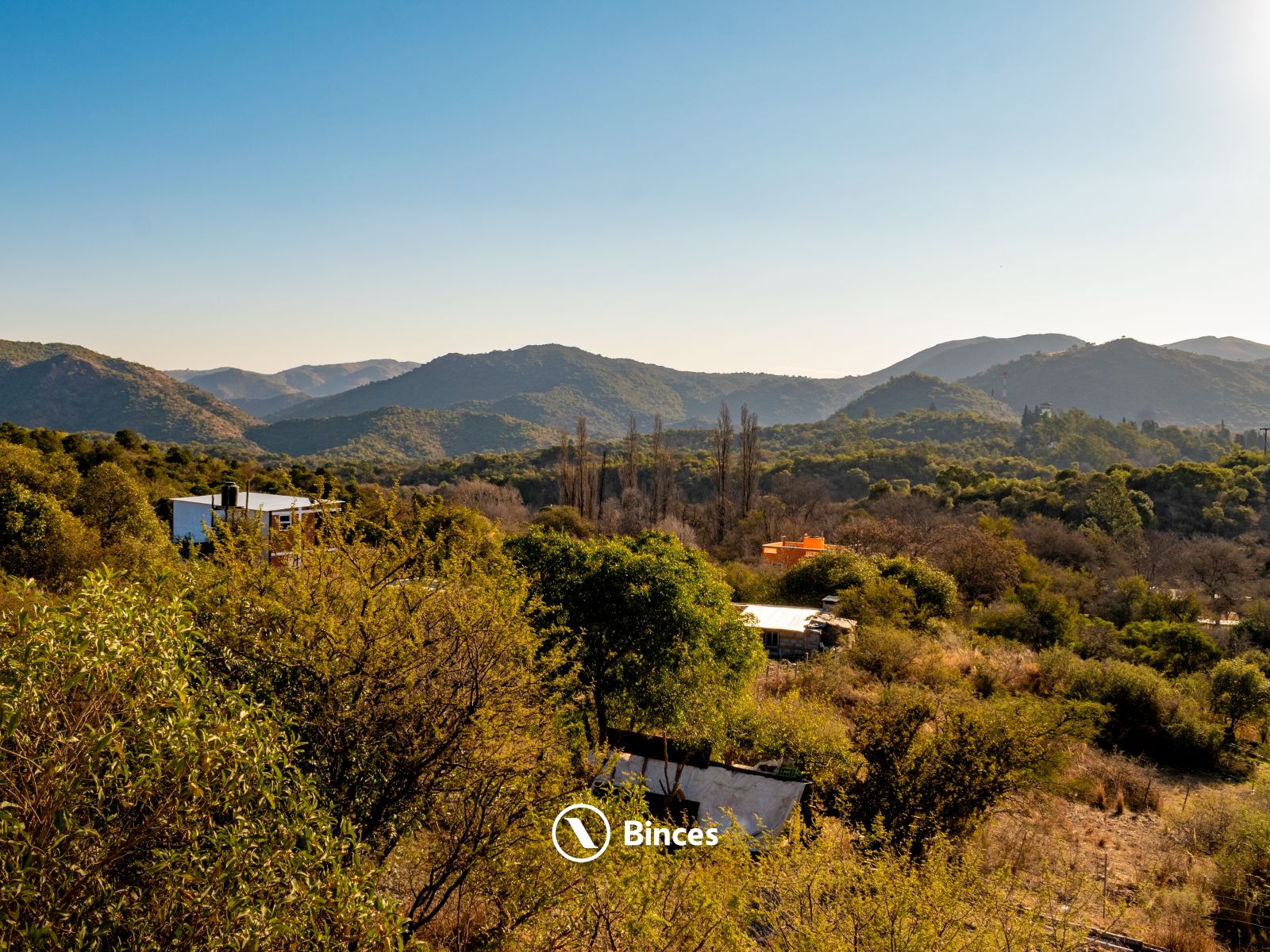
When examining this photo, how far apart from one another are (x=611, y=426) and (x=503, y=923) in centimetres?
15082

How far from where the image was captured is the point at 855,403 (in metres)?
134

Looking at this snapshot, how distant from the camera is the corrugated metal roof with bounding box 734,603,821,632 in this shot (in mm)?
21125

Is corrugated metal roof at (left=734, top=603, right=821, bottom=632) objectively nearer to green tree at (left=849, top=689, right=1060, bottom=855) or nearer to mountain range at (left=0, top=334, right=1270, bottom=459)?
green tree at (left=849, top=689, right=1060, bottom=855)

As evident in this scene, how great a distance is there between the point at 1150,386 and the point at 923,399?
3702 centimetres

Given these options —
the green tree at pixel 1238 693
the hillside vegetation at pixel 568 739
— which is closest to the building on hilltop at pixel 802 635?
the hillside vegetation at pixel 568 739

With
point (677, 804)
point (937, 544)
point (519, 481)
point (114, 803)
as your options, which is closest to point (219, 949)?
point (114, 803)

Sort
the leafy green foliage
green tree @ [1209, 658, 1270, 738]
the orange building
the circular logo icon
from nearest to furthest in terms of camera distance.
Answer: the leafy green foliage → the circular logo icon → green tree @ [1209, 658, 1270, 738] → the orange building

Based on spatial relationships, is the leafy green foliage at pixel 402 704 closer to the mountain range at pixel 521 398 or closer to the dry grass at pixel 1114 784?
the dry grass at pixel 1114 784

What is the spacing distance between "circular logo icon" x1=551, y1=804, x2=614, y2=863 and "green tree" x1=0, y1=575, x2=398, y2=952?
2.51 m

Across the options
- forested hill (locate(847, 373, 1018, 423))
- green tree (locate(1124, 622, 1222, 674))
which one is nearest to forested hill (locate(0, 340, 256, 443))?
green tree (locate(1124, 622, 1222, 674))

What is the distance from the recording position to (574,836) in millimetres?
6637

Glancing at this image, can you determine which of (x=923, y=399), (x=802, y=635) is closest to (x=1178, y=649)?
(x=802, y=635)

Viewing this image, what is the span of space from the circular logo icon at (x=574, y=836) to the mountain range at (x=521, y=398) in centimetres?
8605

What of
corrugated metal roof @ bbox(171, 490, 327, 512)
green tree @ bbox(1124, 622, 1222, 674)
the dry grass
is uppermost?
corrugated metal roof @ bbox(171, 490, 327, 512)
